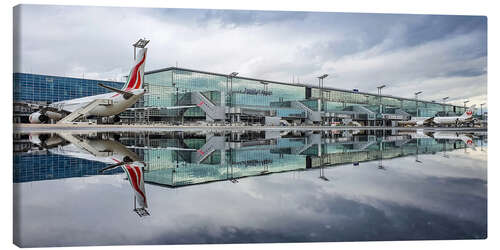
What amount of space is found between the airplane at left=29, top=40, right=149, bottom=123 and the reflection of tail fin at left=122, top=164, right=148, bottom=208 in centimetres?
2406

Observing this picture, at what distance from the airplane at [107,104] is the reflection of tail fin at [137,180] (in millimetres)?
24059

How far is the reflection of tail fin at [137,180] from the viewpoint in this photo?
388 centimetres

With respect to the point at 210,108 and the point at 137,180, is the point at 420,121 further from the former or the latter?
the point at 137,180

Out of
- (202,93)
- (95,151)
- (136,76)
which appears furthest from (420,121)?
(95,151)

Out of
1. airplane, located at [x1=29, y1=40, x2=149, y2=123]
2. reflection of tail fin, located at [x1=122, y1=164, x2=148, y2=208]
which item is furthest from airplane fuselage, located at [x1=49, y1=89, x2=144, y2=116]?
reflection of tail fin, located at [x1=122, y1=164, x2=148, y2=208]

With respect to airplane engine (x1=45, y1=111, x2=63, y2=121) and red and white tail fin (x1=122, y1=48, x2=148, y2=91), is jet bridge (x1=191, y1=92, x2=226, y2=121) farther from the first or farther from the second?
red and white tail fin (x1=122, y1=48, x2=148, y2=91)

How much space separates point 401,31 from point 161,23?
5.64m

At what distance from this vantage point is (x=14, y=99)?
523cm

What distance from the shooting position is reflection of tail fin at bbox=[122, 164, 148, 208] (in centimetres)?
388

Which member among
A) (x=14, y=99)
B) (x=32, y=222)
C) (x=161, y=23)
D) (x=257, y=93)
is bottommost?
(x=32, y=222)

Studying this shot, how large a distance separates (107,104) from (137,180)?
32.4 metres

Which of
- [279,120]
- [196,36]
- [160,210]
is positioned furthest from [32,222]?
[279,120]

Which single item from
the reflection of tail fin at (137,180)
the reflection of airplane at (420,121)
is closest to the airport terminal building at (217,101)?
the reflection of airplane at (420,121)

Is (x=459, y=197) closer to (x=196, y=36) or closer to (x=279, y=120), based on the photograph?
(x=196, y=36)
